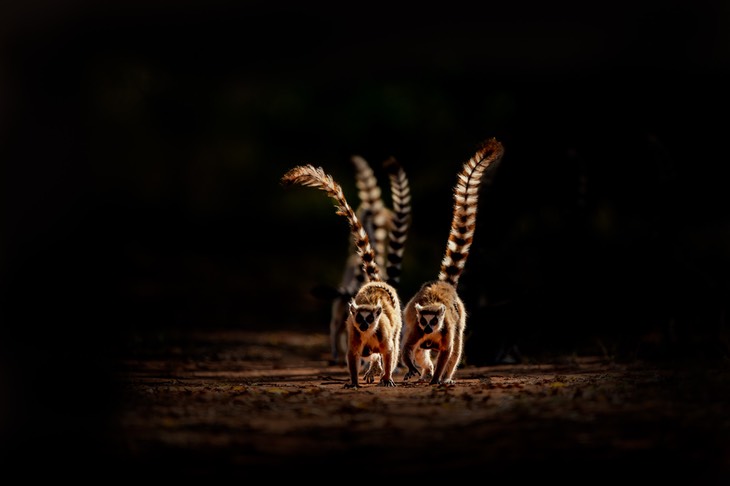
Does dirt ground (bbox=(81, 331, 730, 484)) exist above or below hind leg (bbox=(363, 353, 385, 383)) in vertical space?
below

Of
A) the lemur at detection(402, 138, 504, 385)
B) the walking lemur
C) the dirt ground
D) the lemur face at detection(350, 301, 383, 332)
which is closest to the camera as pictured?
the dirt ground

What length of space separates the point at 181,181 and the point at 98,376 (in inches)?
837

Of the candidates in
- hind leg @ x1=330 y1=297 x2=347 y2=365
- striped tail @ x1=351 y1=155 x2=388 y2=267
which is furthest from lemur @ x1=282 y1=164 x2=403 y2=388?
hind leg @ x1=330 y1=297 x2=347 y2=365

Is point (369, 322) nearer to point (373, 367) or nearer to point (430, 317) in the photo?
point (430, 317)

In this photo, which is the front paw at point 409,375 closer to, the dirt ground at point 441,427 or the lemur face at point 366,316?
the dirt ground at point 441,427

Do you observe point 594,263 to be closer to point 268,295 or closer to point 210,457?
point 210,457

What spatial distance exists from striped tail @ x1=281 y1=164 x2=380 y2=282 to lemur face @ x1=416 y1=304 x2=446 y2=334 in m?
1.34

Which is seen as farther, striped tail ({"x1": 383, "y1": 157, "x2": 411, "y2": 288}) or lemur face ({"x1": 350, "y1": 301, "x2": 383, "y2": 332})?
striped tail ({"x1": 383, "y1": 157, "x2": 411, "y2": 288})

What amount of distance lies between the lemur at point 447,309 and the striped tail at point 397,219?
110cm

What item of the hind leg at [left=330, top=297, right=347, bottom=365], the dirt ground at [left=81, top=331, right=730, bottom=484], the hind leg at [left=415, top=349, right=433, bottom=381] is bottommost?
the dirt ground at [left=81, top=331, right=730, bottom=484]

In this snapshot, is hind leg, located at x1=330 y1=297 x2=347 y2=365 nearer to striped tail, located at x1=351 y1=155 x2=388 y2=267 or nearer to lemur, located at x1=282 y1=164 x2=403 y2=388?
striped tail, located at x1=351 y1=155 x2=388 y2=267

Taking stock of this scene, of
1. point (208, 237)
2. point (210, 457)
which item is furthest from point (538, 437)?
point (208, 237)

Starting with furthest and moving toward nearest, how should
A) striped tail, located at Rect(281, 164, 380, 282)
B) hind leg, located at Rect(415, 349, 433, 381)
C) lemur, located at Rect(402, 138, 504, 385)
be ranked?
hind leg, located at Rect(415, 349, 433, 381), striped tail, located at Rect(281, 164, 380, 282), lemur, located at Rect(402, 138, 504, 385)

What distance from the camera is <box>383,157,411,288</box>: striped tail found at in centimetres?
1133
